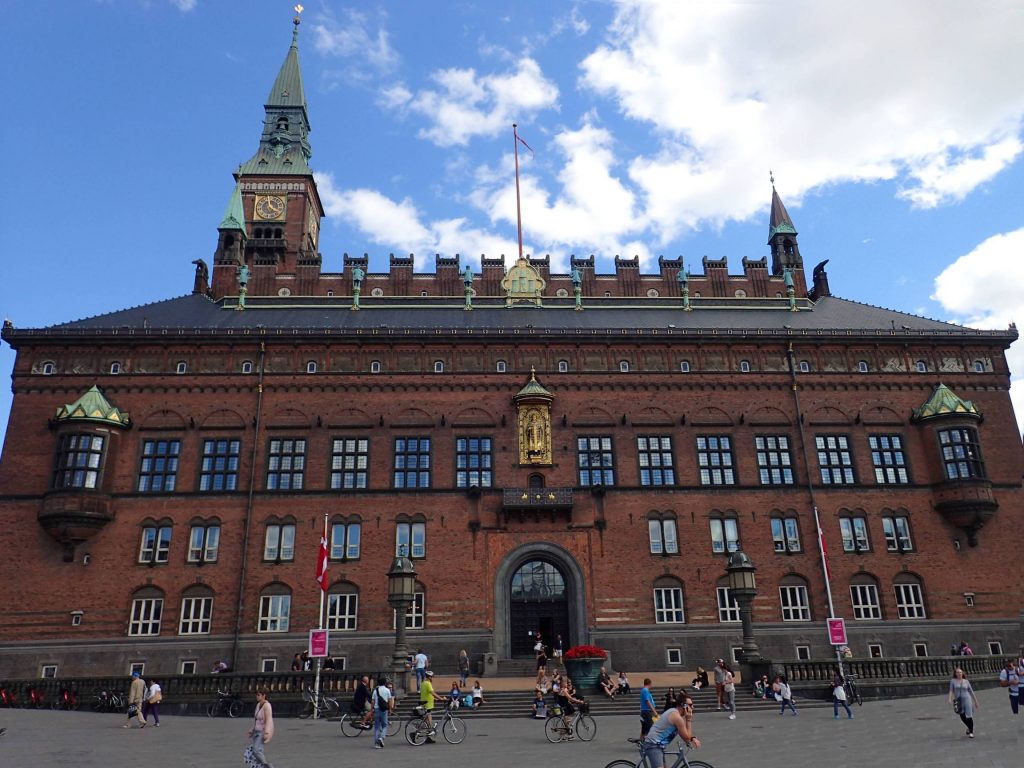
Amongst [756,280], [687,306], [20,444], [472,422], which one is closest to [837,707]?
[472,422]

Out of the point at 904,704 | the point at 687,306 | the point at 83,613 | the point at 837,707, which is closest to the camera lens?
the point at 837,707

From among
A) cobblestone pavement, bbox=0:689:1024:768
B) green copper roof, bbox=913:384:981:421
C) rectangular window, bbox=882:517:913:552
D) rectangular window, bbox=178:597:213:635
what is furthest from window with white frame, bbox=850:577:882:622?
rectangular window, bbox=178:597:213:635

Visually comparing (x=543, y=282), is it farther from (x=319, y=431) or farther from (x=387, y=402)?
(x=319, y=431)

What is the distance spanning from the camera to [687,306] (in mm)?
50938

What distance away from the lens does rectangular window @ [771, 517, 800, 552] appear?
4097 centimetres

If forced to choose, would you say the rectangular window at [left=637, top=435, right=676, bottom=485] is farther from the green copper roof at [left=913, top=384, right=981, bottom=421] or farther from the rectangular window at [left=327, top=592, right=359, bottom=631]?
the rectangular window at [left=327, top=592, right=359, bottom=631]

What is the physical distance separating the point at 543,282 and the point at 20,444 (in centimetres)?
3164

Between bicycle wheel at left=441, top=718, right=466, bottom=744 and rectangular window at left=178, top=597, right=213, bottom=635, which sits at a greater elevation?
rectangular window at left=178, top=597, right=213, bottom=635

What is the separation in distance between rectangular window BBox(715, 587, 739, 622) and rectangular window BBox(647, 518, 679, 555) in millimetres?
2973

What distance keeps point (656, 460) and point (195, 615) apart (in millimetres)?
24934

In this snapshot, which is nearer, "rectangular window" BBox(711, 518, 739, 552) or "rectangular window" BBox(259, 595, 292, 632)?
"rectangular window" BBox(259, 595, 292, 632)

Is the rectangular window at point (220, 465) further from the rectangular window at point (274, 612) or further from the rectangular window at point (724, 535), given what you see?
the rectangular window at point (724, 535)

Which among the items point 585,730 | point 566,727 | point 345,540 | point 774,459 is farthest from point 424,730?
point 774,459

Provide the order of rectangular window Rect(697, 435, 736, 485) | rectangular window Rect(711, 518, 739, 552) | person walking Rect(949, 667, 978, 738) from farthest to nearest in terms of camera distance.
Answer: rectangular window Rect(697, 435, 736, 485)
rectangular window Rect(711, 518, 739, 552)
person walking Rect(949, 667, 978, 738)
